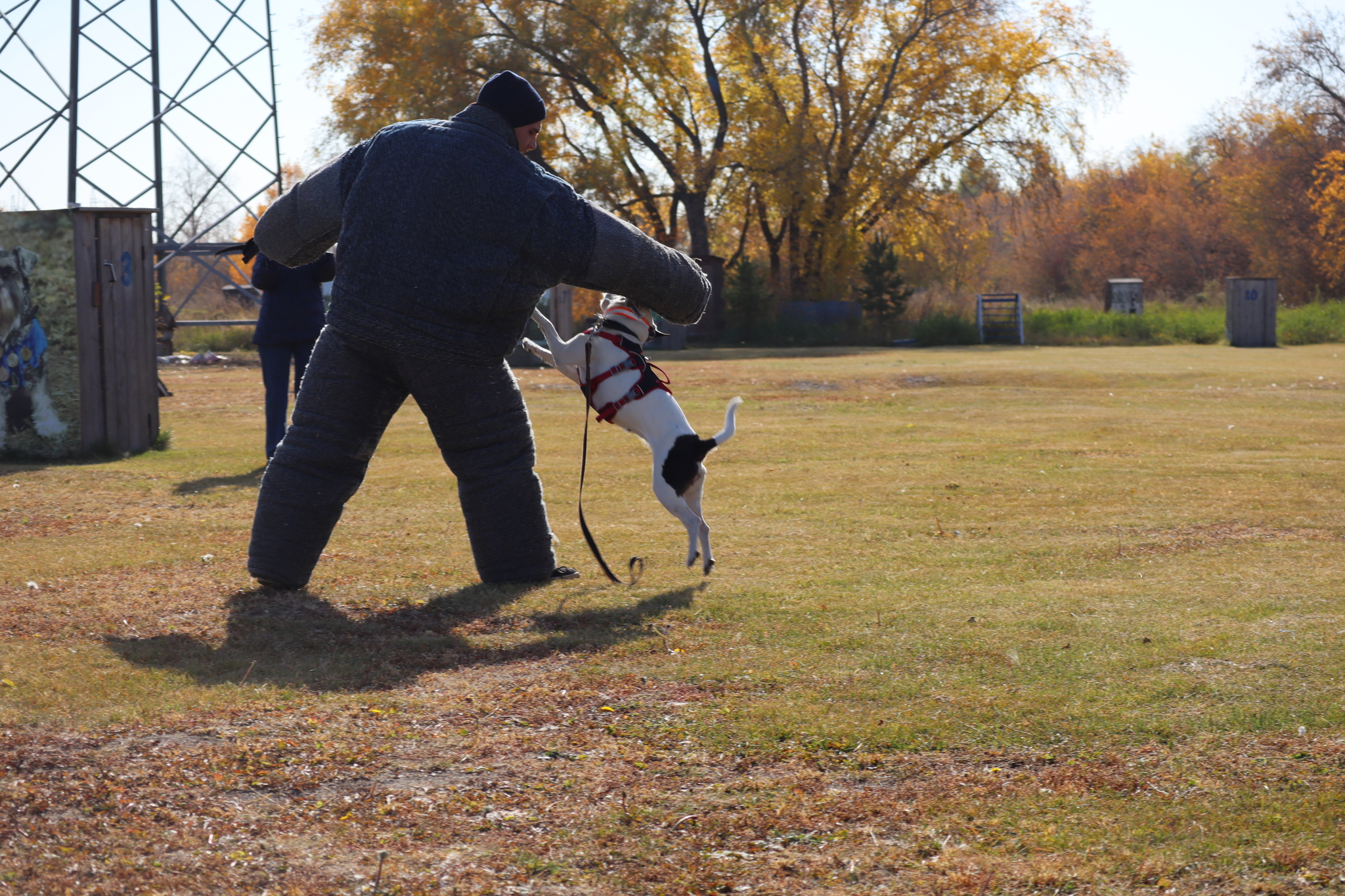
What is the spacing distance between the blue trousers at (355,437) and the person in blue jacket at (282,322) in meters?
3.79

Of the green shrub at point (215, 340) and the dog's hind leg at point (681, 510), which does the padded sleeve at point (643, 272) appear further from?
the green shrub at point (215, 340)

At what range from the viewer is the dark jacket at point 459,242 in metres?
5.01

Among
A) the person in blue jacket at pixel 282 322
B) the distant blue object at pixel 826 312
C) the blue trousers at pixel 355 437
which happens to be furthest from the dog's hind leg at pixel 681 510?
the distant blue object at pixel 826 312

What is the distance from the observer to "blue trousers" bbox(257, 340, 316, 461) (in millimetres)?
9219

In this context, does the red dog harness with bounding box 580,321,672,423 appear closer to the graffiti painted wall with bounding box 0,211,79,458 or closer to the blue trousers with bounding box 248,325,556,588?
the blue trousers with bounding box 248,325,556,588

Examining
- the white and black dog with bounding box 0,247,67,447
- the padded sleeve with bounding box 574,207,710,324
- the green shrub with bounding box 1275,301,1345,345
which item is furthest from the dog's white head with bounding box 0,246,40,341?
the green shrub with bounding box 1275,301,1345,345

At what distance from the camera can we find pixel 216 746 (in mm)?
3484

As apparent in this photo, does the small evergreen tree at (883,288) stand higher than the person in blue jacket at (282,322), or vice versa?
the small evergreen tree at (883,288)

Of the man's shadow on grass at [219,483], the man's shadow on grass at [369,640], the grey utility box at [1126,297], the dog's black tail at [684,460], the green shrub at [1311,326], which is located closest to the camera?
the man's shadow on grass at [369,640]

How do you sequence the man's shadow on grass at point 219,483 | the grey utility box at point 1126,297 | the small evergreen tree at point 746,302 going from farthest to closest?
the grey utility box at point 1126,297 → the small evergreen tree at point 746,302 → the man's shadow on grass at point 219,483

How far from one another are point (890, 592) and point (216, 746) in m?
2.99

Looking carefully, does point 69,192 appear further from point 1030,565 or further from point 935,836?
point 935,836

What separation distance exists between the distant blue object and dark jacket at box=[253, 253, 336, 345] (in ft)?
84.5

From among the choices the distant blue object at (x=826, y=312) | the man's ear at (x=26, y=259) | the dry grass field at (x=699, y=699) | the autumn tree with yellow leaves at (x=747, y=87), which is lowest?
the dry grass field at (x=699, y=699)
